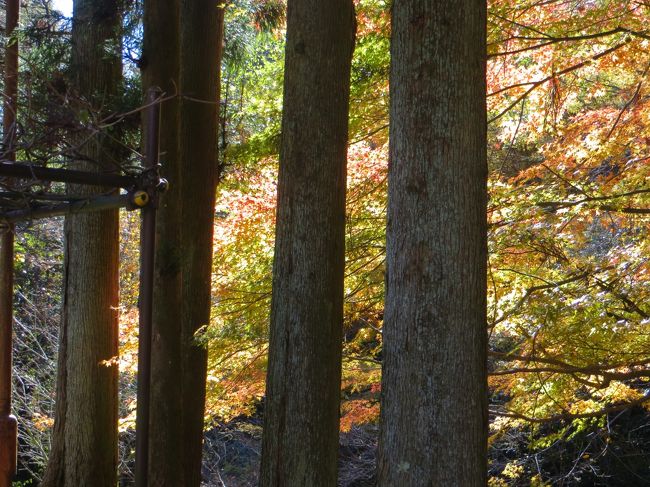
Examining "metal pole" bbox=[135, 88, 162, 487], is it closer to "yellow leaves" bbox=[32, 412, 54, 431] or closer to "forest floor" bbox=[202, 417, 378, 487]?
"forest floor" bbox=[202, 417, 378, 487]

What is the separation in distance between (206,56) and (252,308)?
2.60 metres

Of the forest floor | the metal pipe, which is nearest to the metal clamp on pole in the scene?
the metal pipe

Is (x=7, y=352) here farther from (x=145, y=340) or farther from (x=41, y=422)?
(x=145, y=340)

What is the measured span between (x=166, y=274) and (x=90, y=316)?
1.85 metres

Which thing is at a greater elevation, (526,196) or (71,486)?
(526,196)

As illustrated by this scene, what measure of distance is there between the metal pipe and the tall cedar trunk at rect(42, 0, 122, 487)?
323cm

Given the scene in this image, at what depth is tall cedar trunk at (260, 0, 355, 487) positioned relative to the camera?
15.0 ft

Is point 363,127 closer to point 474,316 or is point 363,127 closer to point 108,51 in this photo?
point 108,51

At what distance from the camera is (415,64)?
329 centimetres

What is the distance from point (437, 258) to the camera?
125 inches

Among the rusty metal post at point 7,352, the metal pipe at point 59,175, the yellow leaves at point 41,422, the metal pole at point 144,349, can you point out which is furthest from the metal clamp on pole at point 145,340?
the yellow leaves at point 41,422

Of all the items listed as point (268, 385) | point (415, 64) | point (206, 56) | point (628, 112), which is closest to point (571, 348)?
point (628, 112)

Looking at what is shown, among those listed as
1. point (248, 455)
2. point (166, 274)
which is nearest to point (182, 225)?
point (166, 274)

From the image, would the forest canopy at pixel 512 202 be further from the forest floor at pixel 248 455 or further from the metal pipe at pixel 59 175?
the forest floor at pixel 248 455
